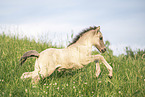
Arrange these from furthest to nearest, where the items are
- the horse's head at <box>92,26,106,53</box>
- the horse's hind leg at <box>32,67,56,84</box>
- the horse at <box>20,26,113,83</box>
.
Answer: the horse's head at <box>92,26,106,53</box>
the horse at <box>20,26,113,83</box>
the horse's hind leg at <box>32,67,56,84</box>

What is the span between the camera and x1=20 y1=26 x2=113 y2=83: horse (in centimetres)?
445

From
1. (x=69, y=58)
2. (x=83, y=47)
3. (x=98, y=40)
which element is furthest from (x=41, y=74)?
(x=98, y=40)

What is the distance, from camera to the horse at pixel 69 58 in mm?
4450

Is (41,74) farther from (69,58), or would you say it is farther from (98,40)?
(98,40)

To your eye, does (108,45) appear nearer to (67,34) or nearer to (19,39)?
(67,34)

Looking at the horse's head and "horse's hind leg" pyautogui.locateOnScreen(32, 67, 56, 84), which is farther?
the horse's head

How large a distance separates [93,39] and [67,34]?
0.95m

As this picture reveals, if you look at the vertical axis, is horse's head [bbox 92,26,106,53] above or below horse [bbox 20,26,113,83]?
above

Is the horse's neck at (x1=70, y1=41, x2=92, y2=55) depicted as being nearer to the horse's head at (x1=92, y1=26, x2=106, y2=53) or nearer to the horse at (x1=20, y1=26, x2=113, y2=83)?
the horse at (x1=20, y1=26, x2=113, y2=83)

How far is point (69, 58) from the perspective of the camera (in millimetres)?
4570

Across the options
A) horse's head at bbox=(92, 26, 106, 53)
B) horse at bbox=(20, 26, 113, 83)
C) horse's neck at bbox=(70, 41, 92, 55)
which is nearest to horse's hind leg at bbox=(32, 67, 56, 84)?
horse at bbox=(20, 26, 113, 83)

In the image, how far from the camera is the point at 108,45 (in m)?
6.51

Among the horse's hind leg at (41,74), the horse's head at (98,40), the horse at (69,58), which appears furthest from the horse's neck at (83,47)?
the horse's hind leg at (41,74)

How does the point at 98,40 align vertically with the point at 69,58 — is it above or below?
above
